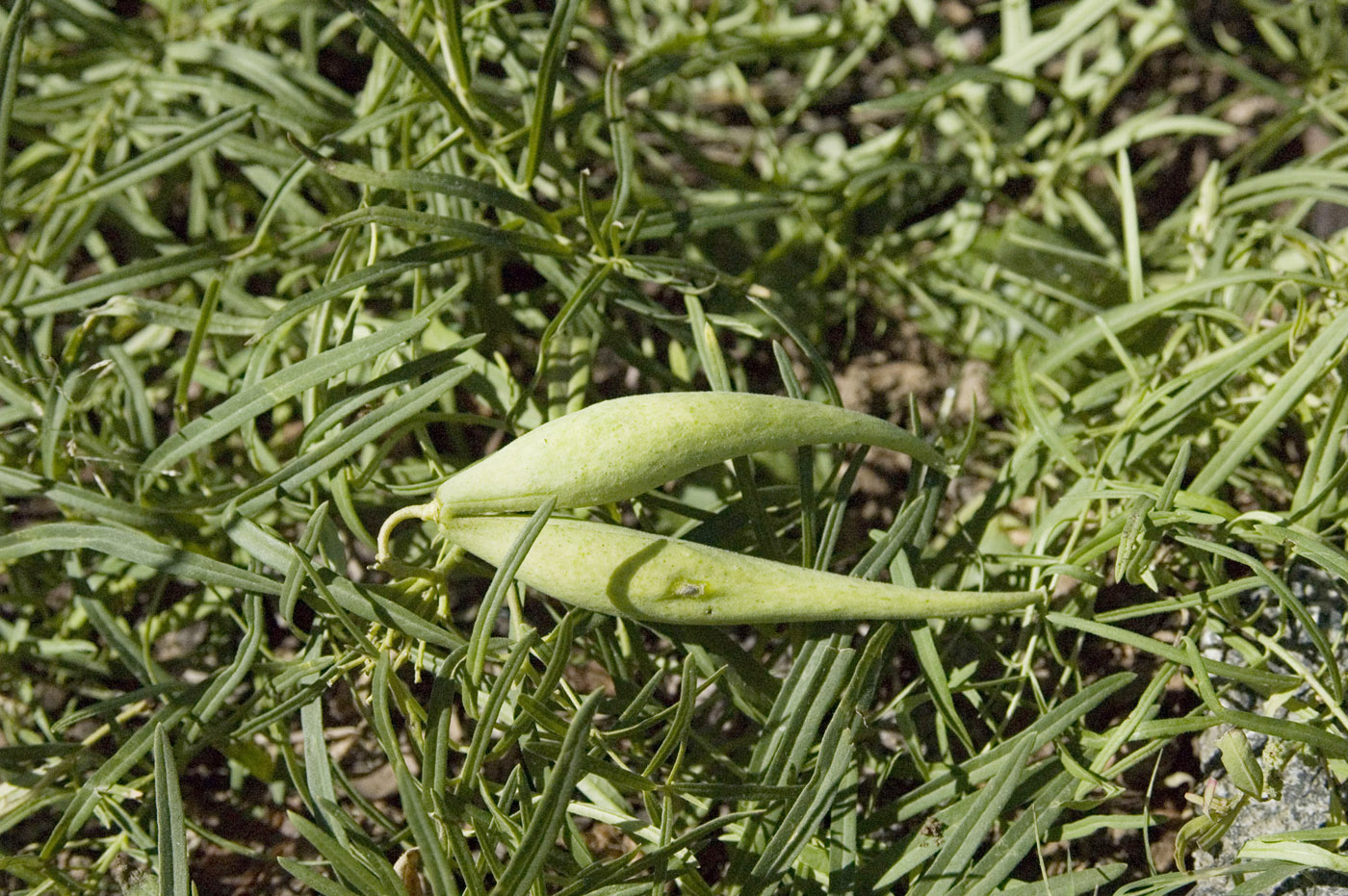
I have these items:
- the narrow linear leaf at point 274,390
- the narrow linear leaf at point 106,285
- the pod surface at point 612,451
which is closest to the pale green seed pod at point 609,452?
the pod surface at point 612,451

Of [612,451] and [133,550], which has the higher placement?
[612,451]

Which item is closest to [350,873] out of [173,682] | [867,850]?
[173,682]

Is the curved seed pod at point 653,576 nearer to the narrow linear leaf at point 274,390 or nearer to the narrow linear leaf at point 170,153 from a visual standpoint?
the narrow linear leaf at point 274,390

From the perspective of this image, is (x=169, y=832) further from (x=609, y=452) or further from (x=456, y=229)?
(x=456, y=229)

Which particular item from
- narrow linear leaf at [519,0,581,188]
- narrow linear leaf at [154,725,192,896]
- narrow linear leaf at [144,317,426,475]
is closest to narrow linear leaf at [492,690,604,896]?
narrow linear leaf at [154,725,192,896]

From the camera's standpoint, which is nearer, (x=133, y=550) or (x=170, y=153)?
(x=133, y=550)

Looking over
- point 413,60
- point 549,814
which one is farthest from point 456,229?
point 549,814

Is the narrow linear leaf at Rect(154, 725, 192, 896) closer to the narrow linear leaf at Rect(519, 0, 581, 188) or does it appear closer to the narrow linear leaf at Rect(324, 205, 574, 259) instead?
the narrow linear leaf at Rect(324, 205, 574, 259)
